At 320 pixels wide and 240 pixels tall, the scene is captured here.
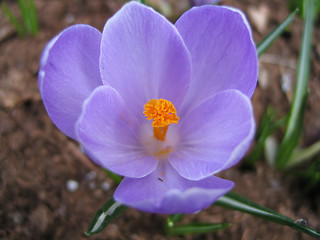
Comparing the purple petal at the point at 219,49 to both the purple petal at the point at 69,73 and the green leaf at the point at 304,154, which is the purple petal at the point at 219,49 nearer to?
the purple petal at the point at 69,73

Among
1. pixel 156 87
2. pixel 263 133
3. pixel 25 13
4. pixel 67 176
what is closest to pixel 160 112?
pixel 156 87

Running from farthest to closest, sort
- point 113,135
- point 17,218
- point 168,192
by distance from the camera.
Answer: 1. point 17,218
2. point 113,135
3. point 168,192

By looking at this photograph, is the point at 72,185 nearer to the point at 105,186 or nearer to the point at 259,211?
the point at 105,186

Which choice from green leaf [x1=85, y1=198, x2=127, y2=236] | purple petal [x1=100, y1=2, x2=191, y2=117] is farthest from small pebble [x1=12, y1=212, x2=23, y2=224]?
purple petal [x1=100, y1=2, x2=191, y2=117]

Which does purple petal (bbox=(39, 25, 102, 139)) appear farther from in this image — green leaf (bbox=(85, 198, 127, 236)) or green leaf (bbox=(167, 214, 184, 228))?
green leaf (bbox=(167, 214, 184, 228))

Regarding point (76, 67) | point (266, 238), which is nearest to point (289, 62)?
point (266, 238)
